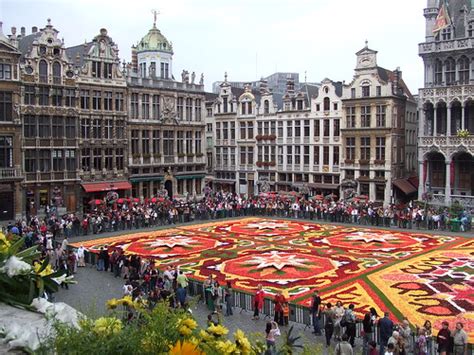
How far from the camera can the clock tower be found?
5141cm

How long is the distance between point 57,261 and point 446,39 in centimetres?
3807

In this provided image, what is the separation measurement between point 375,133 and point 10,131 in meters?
32.2

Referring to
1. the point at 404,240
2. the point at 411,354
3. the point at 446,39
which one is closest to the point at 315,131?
the point at 446,39

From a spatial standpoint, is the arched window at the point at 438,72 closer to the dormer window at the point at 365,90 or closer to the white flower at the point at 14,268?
the dormer window at the point at 365,90

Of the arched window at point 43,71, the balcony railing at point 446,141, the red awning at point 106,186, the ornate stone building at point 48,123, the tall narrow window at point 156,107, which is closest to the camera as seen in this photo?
the ornate stone building at point 48,123

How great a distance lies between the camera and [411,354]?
14.8 metres

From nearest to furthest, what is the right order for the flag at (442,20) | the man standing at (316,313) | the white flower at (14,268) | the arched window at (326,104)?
the white flower at (14,268), the man standing at (316,313), the flag at (442,20), the arched window at (326,104)

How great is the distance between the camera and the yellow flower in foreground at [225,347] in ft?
13.1

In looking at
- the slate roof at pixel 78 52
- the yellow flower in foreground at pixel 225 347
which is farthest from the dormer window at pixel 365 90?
the yellow flower in foreground at pixel 225 347

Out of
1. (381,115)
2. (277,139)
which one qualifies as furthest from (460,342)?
(277,139)

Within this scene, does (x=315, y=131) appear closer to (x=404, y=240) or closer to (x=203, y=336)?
(x=404, y=240)

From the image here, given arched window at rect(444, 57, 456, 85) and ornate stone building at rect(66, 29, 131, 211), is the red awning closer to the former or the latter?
ornate stone building at rect(66, 29, 131, 211)

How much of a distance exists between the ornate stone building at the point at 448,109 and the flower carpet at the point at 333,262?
1410 cm

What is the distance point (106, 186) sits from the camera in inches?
1940
